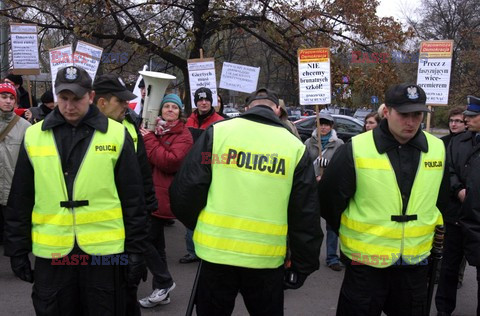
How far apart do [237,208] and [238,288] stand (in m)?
0.53

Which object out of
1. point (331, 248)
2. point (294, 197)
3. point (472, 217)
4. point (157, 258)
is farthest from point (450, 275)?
point (157, 258)

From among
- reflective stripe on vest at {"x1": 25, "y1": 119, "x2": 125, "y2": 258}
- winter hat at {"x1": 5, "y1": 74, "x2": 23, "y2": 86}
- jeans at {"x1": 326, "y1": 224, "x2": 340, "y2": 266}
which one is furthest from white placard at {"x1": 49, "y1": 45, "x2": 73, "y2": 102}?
jeans at {"x1": 326, "y1": 224, "x2": 340, "y2": 266}

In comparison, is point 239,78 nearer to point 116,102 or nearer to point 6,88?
point 6,88

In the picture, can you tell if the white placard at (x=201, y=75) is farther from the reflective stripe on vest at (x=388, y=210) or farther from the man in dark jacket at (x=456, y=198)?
the reflective stripe on vest at (x=388, y=210)

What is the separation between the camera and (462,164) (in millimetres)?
4465

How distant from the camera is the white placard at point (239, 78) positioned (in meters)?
7.92

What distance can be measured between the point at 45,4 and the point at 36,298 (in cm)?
909

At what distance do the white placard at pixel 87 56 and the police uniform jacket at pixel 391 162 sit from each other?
4442 mm

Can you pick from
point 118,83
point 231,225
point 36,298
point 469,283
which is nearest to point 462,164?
point 469,283

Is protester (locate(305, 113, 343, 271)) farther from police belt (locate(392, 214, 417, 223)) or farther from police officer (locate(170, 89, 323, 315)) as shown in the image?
police officer (locate(170, 89, 323, 315))

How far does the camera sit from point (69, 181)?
2.75 metres

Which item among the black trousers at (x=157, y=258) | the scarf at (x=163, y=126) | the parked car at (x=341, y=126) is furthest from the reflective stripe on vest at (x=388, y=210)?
the parked car at (x=341, y=126)

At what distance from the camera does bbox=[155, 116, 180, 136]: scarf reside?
4.62 m

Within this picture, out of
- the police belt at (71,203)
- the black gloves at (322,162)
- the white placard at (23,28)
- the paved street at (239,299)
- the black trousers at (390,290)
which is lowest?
the paved street at (239,299)
